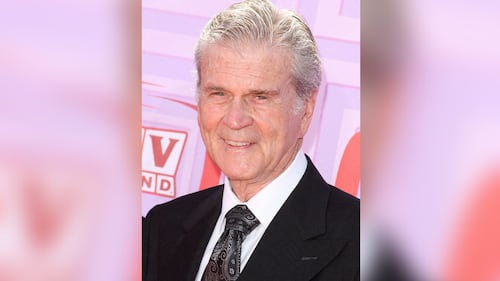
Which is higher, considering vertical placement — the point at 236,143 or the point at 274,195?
the point at 236,143

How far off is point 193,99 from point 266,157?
0.36 meters

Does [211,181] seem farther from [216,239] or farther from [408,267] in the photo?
[408,267]

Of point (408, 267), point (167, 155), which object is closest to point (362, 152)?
point (408, 267)

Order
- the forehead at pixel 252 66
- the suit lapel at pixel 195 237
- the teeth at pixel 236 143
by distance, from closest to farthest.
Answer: the forehead at pixel 252 66 → the teeth at pixel 236 143 → the suit lapel at pixel 195 237

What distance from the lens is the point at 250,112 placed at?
272cm

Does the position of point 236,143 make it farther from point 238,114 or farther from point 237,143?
point 238,114

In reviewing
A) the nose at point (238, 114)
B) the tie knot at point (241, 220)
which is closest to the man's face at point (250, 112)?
the nose at point (238, 114)

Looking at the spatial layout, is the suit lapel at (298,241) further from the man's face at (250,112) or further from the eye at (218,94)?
the eye at (218,94)

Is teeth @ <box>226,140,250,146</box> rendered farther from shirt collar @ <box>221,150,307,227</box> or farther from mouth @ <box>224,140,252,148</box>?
shirt collar @ <box>221,150,307,227</box>

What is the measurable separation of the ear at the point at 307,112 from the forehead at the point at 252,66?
0.38ft

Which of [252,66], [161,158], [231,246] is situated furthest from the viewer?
[161,158]

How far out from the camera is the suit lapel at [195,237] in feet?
9.46

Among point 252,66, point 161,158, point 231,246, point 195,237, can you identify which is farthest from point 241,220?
point 252,66

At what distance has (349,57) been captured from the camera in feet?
8.86
